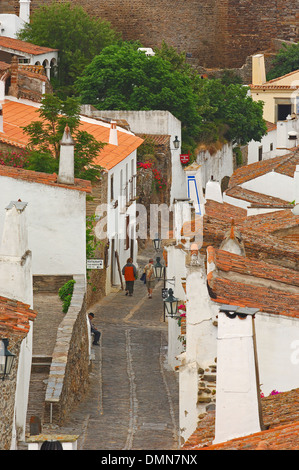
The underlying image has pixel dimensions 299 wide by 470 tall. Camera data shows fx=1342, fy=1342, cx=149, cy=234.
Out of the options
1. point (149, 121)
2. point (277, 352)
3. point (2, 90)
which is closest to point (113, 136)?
point (2, 90)

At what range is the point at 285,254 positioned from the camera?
835 inches

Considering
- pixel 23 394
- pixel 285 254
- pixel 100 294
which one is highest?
pixel 285 254

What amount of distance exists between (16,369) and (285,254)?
6007mm

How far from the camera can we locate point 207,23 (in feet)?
235

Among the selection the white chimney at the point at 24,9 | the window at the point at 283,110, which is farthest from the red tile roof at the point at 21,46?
the window at the point at 283,110

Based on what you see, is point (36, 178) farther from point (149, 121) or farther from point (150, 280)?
point (149, 121)

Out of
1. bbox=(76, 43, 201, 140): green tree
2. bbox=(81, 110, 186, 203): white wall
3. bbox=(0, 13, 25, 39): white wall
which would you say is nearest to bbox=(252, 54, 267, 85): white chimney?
bbox=(0, 13, 25, 39): white wall

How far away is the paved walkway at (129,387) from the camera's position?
1944cm

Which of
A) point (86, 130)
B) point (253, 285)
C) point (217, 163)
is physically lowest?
point (217, 163)

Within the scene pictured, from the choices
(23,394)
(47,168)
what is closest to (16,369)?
(23,394)

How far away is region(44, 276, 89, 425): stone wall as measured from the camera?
19.5m

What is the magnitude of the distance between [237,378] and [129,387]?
34.1ft
